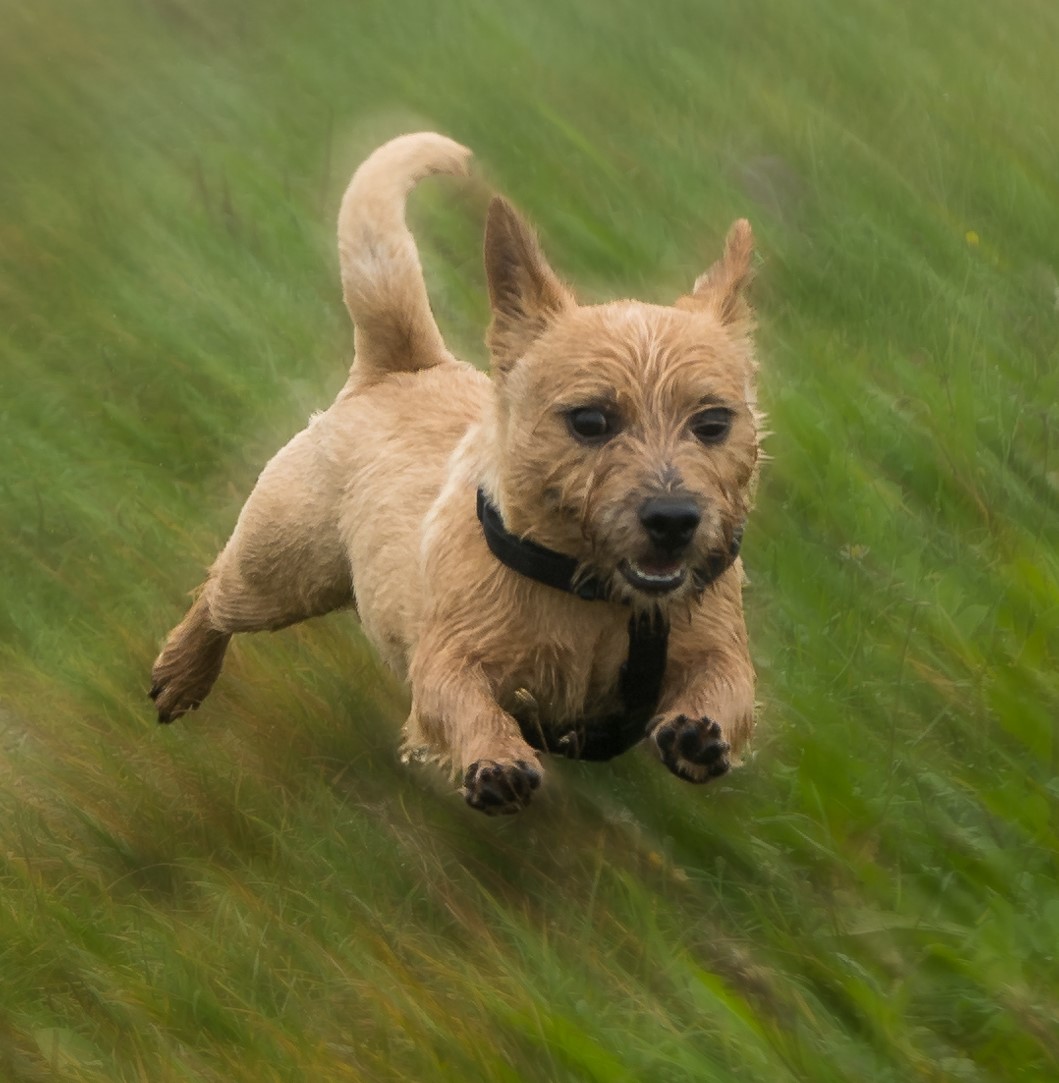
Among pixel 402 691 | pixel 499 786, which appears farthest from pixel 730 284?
pixel 402 691

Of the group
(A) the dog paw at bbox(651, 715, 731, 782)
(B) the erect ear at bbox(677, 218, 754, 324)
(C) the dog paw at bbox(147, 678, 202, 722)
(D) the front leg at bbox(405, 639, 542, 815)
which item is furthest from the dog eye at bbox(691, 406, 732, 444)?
(C) the dog paw at bbox(147, 678, 202, 722)

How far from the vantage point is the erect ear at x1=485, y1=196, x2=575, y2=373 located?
3.68 m

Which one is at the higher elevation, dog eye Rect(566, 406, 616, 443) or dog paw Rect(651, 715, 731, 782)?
dog eye Rect(566, 406, 616, 443)

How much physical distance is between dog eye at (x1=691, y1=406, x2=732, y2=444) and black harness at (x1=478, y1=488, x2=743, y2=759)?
22 cm

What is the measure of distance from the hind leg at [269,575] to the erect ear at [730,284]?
1148mm

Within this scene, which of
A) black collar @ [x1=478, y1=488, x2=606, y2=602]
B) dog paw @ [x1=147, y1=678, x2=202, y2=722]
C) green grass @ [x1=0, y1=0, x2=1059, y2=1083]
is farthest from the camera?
dog paw @ [x1=147, y1=678, x2=202, y2=722]

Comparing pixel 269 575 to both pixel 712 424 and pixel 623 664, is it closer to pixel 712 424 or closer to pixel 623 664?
pixel 623 664

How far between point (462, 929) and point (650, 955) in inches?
17.1

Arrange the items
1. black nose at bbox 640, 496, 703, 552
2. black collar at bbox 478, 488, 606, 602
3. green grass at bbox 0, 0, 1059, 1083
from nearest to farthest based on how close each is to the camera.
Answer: green grass at bbox 0, 0, 1059, 1083 → black nose at bbox 640, 496, 703, 552 → black collar at bbox 478, 488, 606, 602

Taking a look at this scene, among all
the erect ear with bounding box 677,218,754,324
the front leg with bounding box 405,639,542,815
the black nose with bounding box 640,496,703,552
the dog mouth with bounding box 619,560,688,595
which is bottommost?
the front leg with bounding box 405,639,542,815

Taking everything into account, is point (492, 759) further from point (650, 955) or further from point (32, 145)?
point (32, 145)

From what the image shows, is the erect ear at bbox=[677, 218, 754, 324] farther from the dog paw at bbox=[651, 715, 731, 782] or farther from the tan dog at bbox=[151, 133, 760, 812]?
the dog paw at bbox=[651, 715, 731, 782]

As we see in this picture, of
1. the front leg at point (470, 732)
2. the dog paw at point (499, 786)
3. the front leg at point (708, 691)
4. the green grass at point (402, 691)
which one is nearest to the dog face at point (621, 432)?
the front leg at point (708, 691)

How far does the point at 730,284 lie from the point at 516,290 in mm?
455
